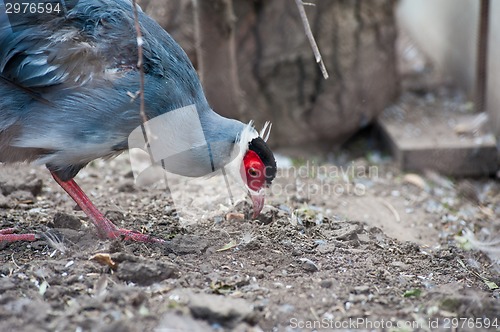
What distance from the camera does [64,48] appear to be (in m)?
3.84

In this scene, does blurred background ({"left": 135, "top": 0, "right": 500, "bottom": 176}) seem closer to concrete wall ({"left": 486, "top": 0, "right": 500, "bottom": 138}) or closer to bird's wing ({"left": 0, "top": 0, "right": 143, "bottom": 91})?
concrete wall ({"left": 486, "top": 0, "right": 500, "bottom": 138})

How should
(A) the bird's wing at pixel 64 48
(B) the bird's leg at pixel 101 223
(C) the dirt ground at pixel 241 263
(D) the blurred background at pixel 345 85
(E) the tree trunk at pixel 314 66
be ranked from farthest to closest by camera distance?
(E) the tree trunk at pixel 314 66 < (D) the blurred background at pixel 345 85 < (B) the bird's leg at pixel 101 223 < (A) the bird's wing at pixel 64 48 < (C) the dirt ground at pixel 241 263

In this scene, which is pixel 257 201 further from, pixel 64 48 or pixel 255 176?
pixel 64 48

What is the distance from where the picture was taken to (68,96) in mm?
3865

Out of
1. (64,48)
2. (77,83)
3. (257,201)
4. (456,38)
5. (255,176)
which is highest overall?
(64,48)

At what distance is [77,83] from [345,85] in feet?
12.5

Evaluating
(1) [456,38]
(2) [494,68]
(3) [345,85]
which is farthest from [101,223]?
(1) [456,38]

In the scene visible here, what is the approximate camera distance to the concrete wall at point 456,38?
694 cm

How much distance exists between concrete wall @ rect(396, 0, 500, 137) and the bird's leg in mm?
4305

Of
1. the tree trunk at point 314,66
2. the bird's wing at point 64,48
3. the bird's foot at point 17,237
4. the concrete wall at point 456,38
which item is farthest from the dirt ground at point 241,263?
the concrete wall at point 456,38

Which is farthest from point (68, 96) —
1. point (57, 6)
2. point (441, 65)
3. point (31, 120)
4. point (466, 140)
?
point (441, 65)

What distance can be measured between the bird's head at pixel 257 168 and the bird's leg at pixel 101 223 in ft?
2.16

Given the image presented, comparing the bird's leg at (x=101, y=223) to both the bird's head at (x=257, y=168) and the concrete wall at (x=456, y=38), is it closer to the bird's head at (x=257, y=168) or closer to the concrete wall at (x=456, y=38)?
the bird's head at (x=257, y=168)

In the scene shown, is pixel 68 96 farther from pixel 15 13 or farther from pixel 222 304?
pixel 222 304
